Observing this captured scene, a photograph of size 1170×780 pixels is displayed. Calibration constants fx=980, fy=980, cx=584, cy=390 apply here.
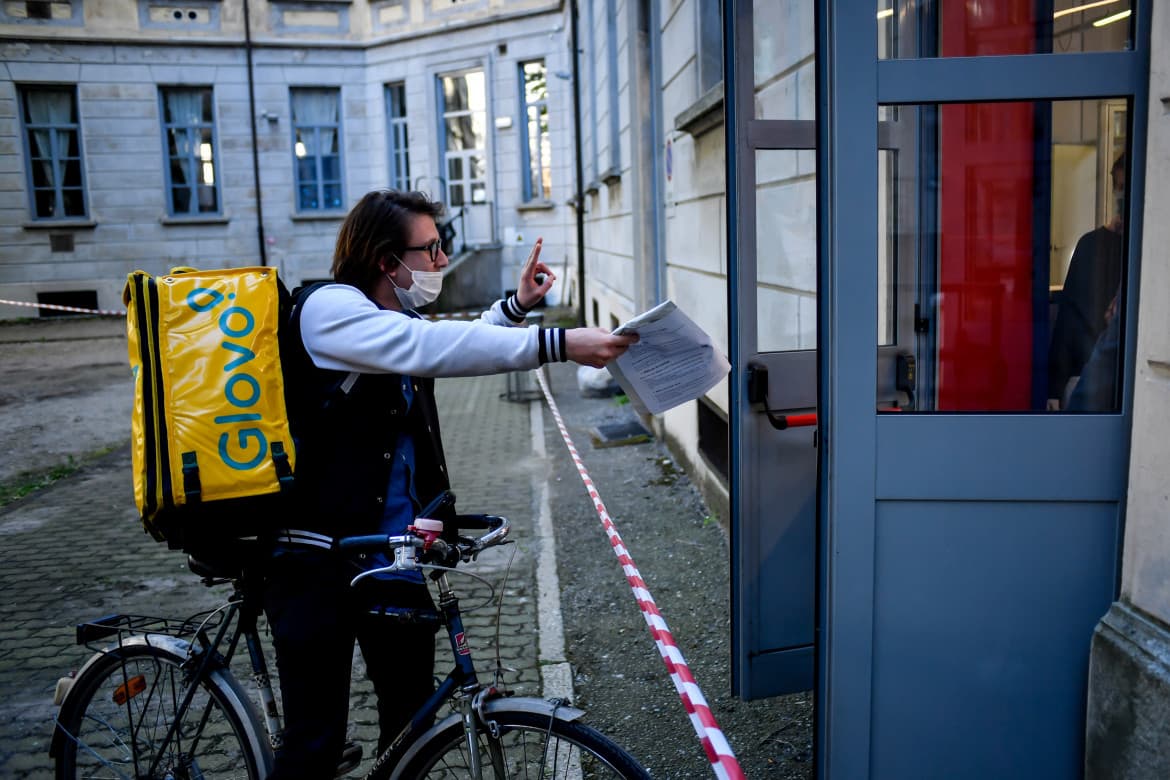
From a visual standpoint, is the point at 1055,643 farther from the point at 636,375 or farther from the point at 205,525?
the point at 205,525

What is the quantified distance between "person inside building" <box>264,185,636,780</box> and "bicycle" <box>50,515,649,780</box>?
0.11 meters

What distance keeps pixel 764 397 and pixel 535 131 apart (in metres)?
20.1

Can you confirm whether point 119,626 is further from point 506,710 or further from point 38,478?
point 38,478

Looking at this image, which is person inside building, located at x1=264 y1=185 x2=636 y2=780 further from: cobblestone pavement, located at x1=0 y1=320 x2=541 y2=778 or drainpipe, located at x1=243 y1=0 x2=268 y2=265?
drainpipe, located at x1=243 y1=0 x2=268 y2=265

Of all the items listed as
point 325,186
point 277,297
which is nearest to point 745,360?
point 277,297

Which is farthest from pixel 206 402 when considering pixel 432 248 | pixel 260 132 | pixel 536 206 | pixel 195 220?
pixel 260 132

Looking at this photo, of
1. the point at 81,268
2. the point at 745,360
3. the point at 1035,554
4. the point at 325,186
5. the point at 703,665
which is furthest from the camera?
the point at 325,186

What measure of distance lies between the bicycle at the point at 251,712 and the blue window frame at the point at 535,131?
20178 mm

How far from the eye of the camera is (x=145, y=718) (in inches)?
103

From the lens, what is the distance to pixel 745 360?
319 cm

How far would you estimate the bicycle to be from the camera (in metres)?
2.16

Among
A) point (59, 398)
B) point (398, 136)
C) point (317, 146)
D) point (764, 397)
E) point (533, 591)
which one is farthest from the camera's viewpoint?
point (398, 136)

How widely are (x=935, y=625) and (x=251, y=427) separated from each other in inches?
67.6

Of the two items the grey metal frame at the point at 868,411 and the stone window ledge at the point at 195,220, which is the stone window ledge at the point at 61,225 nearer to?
the stone window ledge at the point at 195,220
